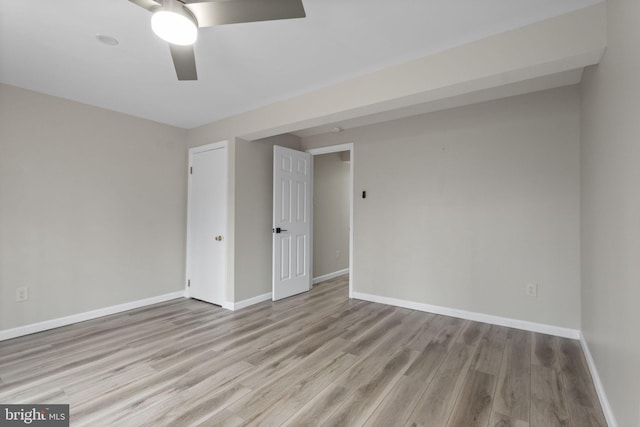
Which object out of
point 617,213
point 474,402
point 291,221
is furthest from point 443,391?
point 291,221

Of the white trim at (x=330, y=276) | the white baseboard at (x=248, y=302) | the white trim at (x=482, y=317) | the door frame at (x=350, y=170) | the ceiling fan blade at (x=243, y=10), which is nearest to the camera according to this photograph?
the ceiling fan blade at (x=243, y=10)

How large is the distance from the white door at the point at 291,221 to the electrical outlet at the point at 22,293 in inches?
99.9

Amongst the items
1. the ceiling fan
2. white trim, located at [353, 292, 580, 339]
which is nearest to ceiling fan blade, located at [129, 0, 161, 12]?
the ceiling fan

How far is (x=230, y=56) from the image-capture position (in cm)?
234

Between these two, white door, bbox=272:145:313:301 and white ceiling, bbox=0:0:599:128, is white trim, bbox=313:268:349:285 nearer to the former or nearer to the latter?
white door, bbox=272:145:313:301

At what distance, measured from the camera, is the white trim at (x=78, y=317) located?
2.86m

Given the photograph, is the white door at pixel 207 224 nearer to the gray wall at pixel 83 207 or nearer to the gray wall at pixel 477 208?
the gray wall at pixel 83 207

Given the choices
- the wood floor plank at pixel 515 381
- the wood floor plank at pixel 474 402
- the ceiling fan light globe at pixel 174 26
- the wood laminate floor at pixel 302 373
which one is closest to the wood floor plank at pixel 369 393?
the wood laminate floor at pixel 302 373

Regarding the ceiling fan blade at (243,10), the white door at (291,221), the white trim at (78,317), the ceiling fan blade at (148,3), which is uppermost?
the ceiling fan blade at (148,3)

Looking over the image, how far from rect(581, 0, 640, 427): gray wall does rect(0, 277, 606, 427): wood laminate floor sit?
0.44m

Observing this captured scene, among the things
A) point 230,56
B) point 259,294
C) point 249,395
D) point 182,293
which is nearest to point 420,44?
point 230,56

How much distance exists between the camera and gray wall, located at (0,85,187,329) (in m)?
2.87

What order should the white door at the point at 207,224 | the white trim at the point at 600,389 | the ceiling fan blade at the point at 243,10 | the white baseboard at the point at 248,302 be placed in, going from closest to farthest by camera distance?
the ceiling fan blade at the point at 243,10
the white trim at the point at 600,389
the white baseboard at the point at 248,302
the white door at the point at 207,224

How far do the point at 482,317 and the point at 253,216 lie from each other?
3.00 meters
